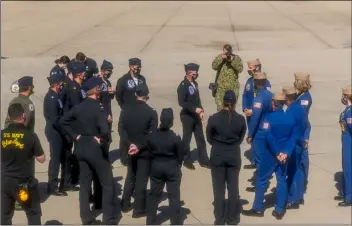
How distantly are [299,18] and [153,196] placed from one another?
887 inches

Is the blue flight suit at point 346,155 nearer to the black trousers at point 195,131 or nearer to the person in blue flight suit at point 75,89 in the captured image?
the black trousers at point 195,131

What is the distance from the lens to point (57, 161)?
35.5ft

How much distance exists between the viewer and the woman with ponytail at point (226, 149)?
937 centimetres

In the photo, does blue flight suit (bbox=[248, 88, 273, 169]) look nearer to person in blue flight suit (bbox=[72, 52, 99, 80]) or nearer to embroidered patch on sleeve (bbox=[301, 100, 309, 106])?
embroidered patch on sleeve (bbox=[301, 100, 309, 106])

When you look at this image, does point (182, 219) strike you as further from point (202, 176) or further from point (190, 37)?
point (190, 37)

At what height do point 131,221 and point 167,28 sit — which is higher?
point 167,28

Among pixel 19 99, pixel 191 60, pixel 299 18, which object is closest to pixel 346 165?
pixel 19 99

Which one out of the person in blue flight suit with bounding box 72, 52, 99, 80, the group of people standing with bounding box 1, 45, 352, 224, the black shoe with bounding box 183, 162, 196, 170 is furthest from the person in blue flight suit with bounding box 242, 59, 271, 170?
the person in blue flight suit with bounding box 72, 52, 99, 80

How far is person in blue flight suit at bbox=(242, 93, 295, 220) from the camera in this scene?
9.72 metres

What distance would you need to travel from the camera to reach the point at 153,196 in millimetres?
9367

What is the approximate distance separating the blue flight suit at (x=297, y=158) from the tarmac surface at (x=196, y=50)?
23 cm

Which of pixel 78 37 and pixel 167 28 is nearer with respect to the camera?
pixel 78 37

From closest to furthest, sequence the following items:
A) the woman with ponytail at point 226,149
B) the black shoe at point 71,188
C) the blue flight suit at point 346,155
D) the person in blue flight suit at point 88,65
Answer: the woman with ponytail at point 226,149
the blue flight suit at point 346,155
the black shoe at point 71,188
the person in blue flight suit at point 88,65

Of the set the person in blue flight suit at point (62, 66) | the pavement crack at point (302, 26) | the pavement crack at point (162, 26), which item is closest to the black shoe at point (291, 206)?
the person in blue flight suit at point (62, 66)
